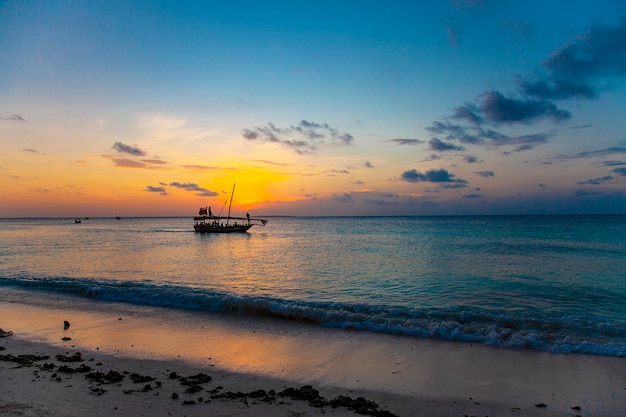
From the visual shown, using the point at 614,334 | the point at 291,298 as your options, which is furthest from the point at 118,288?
the point at 614,334

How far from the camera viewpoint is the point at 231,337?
11789 mm

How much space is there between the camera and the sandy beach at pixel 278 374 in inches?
272

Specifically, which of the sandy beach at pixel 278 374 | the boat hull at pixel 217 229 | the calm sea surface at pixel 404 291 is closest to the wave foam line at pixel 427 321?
the calm sea surface at pixel 404 291

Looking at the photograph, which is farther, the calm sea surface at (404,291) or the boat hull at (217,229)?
the boat hull at (217,229)

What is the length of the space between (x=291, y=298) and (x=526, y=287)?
12.7 meters

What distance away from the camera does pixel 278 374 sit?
341 inches

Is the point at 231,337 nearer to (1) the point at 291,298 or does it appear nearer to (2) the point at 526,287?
(1) the point at 291,298

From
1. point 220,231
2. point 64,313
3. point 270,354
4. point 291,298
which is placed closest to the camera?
point 270,354

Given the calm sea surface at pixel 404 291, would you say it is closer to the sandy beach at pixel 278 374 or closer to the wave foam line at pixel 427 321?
the wave foam line at pixel 427 321

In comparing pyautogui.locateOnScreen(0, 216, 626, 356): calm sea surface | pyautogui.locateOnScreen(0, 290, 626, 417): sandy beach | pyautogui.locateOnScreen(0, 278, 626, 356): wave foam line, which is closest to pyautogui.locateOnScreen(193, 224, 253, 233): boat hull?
pyautogui.locateOnScreen(0, 216, 626, 356): calm sea surface

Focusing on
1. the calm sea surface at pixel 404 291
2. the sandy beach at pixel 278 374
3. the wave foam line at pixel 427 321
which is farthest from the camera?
the calm sea surface at pixel 404 291

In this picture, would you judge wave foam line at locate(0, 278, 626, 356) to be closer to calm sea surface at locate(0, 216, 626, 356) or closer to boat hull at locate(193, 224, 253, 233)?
calm sea surface at locate(0, 216, 626, 356)

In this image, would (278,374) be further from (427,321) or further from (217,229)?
(217,229)

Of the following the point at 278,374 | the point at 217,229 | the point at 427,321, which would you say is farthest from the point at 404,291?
the point at 217,229
